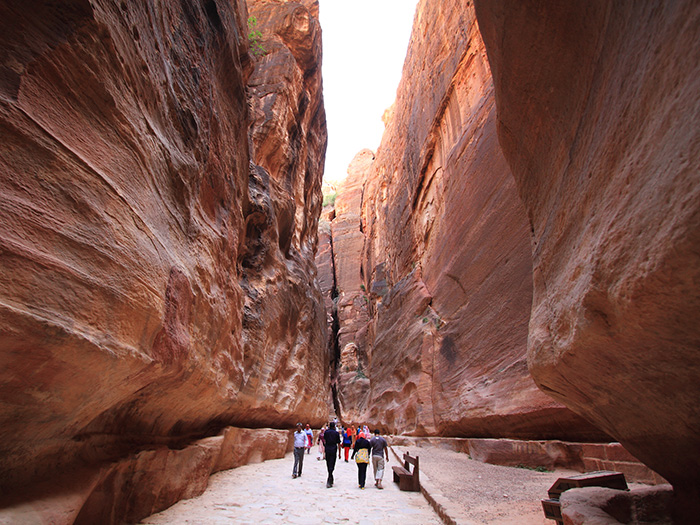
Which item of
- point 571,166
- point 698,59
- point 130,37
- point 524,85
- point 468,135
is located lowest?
point 698,59

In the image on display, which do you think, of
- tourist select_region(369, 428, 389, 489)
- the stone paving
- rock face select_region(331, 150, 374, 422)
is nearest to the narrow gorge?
the stone paving

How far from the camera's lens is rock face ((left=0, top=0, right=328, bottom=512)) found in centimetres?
248

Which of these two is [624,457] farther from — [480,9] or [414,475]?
[480,9]

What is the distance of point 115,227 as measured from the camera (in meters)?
3.11

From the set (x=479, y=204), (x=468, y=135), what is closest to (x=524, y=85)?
(x=479, y=204)

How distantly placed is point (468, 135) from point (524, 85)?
10892 millimetres

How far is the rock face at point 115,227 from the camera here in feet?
8.14

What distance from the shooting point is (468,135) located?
1369 centimetres

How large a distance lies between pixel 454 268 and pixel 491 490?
344 inches

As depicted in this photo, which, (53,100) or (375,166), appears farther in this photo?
(375,166)

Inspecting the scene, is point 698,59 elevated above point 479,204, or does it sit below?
below

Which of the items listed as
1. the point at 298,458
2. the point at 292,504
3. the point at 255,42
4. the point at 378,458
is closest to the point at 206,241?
the point at 292,504

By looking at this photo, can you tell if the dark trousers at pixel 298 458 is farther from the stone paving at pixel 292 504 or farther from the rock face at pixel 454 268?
the rock face at pixel 454 268

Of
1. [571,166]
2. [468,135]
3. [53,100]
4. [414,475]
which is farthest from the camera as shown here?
[468,135]
